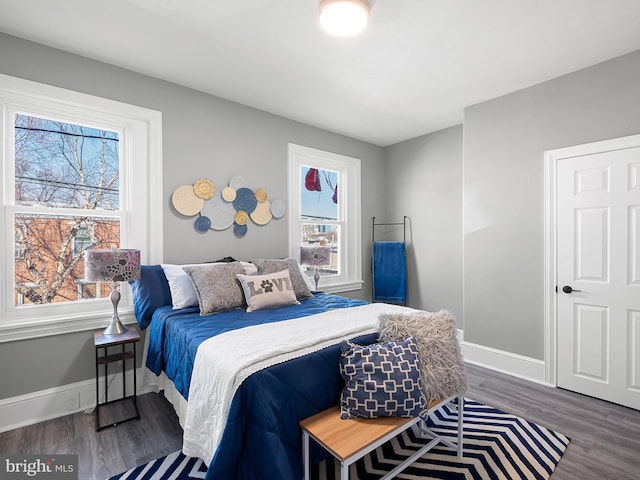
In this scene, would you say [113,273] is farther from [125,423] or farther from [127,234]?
[125,423]

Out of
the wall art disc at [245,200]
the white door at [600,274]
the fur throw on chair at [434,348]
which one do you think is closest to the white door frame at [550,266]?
the white door at [600,274]

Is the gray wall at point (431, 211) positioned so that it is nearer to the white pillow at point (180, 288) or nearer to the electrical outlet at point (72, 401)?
the white pillow at point (180, 288)

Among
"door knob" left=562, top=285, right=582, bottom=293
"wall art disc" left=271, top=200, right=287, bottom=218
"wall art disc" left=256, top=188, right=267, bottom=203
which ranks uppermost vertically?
"wall art disc" left=256, top=188, right=267, bottom=203

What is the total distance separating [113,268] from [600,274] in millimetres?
3754

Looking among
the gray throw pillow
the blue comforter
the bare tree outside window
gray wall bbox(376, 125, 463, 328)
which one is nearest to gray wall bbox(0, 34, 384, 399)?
the bare tree outside window

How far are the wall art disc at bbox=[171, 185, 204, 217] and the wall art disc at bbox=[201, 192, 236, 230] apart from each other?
0.08 m

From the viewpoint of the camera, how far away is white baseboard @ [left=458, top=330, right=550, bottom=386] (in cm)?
300

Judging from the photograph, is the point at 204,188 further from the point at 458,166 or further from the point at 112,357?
the point at 458,166

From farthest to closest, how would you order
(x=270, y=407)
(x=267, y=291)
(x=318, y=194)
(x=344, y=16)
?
1. (x=318, y=194)
2. (x=267, y=291)
3. (x=344, y=16)
4. (x=270, y=407)

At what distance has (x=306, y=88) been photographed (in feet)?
10.1

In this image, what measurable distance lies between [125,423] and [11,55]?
2660mm

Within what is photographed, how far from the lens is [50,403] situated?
2359mm

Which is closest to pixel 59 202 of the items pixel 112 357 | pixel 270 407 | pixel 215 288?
pixel 112 357

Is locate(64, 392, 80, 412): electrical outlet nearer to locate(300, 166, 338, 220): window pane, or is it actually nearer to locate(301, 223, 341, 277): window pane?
locate(301, 223, 341, 277): window pane
